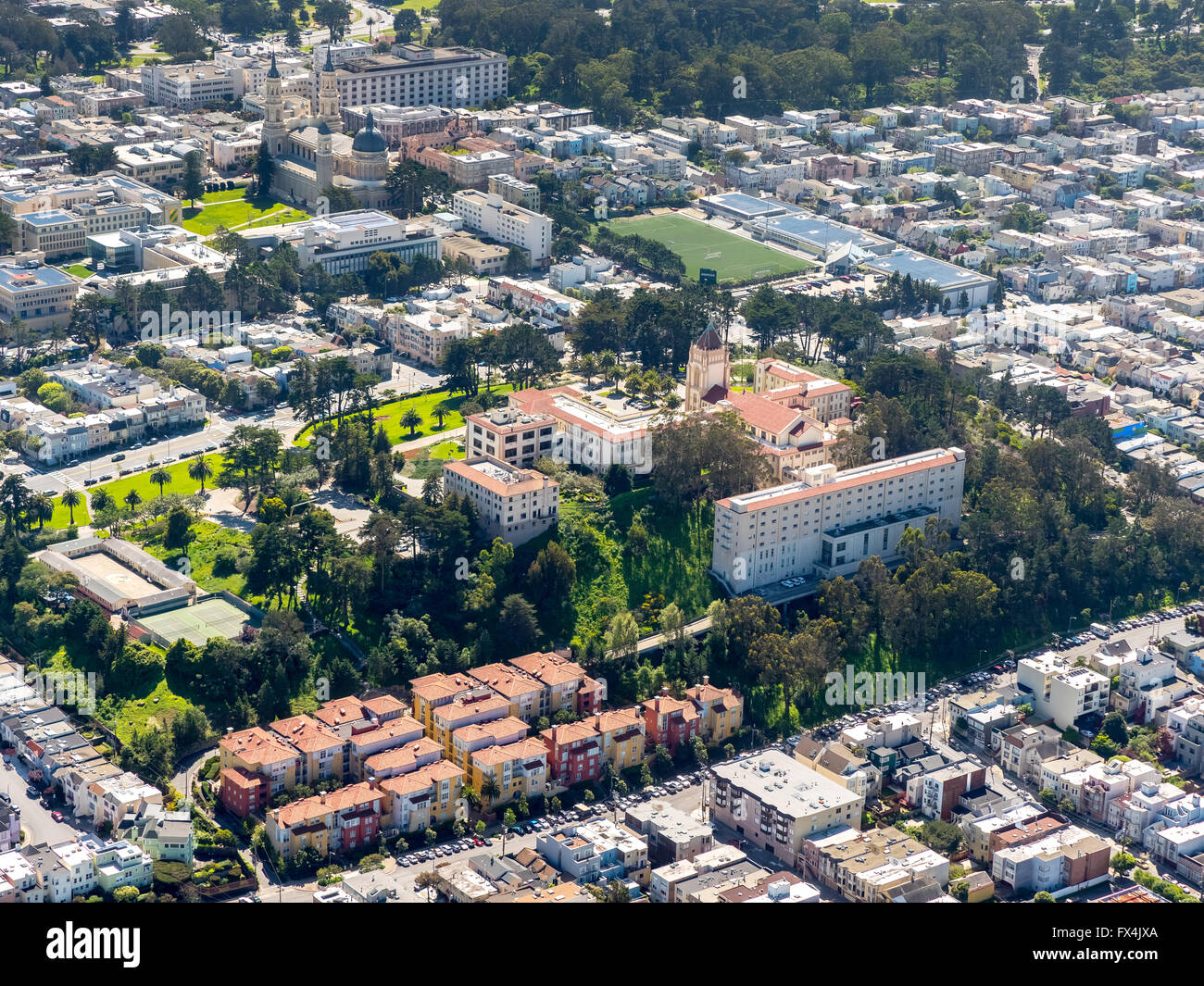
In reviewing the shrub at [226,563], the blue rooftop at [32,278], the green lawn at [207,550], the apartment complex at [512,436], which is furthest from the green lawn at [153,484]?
the blue rooftop at [32,278]

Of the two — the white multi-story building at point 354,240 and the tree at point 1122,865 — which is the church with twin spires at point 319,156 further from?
the tree at point 1122,865

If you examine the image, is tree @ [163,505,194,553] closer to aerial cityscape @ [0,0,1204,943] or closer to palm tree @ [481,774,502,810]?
aerial cityscape @ [0,0,1204,943]

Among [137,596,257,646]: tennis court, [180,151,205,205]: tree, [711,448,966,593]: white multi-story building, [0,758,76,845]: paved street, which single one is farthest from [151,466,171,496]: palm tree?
[180,151,205,205]: tree

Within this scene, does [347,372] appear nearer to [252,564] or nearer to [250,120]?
[252,564]

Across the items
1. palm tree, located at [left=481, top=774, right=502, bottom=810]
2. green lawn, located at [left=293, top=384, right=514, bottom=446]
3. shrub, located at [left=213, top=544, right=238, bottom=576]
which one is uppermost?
green lawn, located at [left=293, top=384, right=514, bottom=446]

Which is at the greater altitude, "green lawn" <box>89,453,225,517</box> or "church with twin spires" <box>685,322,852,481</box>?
"church with twin spires" <box>685,322,852,481</box>

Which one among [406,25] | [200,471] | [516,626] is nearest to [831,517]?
[516,626]
